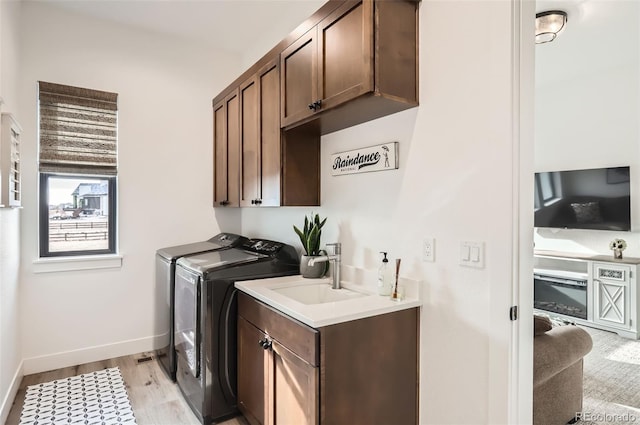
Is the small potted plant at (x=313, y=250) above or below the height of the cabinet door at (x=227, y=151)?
below

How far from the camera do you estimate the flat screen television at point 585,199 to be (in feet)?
13.4

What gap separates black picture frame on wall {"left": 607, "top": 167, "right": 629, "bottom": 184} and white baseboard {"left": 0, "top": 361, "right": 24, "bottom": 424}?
5772 mm

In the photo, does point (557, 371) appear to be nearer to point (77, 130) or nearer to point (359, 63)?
point (359, 63)

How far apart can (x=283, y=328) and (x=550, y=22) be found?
10.0 feet

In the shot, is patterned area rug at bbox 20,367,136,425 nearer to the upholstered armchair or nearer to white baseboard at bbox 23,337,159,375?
white baseboard at bbox 23,337,159,375

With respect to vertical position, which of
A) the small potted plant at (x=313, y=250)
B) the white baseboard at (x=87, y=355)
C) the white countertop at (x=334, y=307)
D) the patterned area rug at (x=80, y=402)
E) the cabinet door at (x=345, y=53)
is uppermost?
the cabinet door at (x=345, y=53)

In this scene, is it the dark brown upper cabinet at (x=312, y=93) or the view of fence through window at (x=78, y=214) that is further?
the view of fence through window at (x=78, y=214)

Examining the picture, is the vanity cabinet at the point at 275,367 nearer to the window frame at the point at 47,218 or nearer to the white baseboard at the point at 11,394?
the white baseboard at the point at 11,394

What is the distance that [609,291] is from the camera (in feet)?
13.3

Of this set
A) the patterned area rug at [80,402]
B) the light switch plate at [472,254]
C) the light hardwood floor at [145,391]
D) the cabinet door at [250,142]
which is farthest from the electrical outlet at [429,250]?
the patterned area rug at [80,402]

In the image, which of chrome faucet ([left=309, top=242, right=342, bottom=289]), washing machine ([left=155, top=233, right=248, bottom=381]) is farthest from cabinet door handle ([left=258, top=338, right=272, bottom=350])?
washing machine ([left=155, top=233, right=248, bottom=381])

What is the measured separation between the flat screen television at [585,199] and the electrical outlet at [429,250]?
3573 mm

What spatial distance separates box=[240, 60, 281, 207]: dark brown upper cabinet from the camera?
2439 millimetres

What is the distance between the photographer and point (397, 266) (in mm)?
1863
